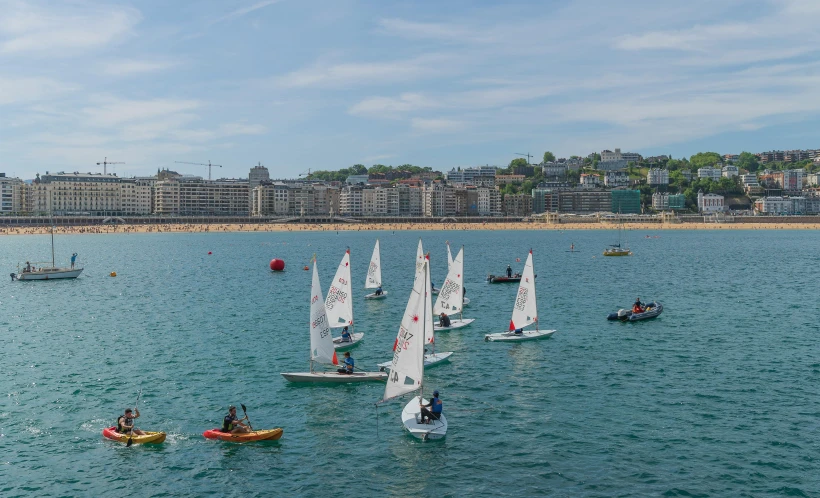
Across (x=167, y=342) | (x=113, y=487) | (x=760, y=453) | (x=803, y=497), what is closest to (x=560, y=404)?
(x=760, y=453)

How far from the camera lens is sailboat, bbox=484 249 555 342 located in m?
46.0

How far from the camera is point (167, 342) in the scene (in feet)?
153

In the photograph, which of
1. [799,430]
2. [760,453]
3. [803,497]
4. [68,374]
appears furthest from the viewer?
[68,374]

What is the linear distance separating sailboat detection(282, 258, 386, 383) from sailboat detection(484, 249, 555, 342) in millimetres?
12849

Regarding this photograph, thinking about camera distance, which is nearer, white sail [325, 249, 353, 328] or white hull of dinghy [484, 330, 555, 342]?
white sail [325, 249, 353, 328]

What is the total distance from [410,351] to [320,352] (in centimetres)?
801

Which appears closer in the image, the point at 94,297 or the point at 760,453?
the point at 760,453

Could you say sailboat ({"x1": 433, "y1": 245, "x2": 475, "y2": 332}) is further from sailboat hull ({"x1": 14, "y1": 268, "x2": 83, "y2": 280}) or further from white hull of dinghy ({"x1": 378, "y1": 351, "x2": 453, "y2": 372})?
sailboat hull ({"x1": 14, "y1": 268, "x2": 83, "y2": 280})

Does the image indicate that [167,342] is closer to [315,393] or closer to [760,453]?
[315,393]

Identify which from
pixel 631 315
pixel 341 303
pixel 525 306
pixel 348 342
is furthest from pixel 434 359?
pixel 631 315

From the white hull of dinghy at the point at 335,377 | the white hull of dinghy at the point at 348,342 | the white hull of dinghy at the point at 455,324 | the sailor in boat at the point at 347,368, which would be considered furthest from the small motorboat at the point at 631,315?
the sailor in boat at the point at 347,368

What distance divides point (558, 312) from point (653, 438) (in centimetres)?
3033

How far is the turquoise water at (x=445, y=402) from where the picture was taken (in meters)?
24.6

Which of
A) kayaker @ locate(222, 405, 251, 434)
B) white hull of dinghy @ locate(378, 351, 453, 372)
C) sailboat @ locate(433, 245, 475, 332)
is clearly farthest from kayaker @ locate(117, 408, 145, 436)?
sailboat @ locate(433, 245, 475, 332)
